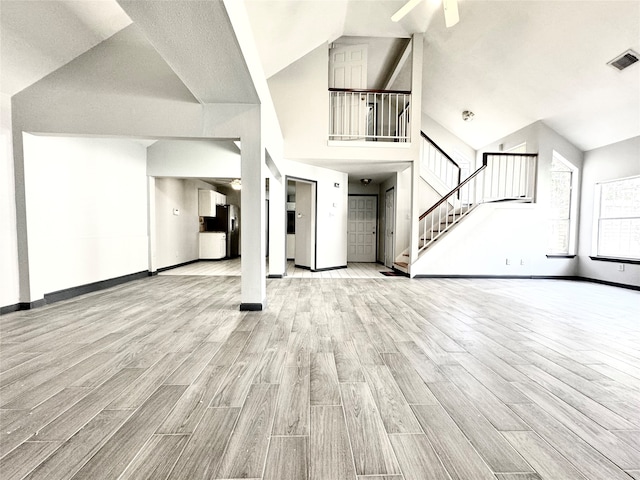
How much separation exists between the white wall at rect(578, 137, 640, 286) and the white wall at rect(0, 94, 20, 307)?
31.3 ft

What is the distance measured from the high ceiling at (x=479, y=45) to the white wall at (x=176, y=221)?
325 centimetres

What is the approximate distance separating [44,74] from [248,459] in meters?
4.54

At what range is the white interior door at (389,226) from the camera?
7.50 metres

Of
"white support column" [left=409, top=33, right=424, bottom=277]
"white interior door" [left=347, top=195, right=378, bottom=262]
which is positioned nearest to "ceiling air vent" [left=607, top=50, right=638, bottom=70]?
"white support column" [left=409, top=33, right=424, bottom=277]

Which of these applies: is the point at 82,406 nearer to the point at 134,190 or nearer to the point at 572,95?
the point at 134,190

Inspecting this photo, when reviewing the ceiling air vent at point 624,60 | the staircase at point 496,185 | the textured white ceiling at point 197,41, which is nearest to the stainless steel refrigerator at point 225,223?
the staircase at point 496,185

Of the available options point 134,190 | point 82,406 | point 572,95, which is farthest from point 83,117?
point 572,95

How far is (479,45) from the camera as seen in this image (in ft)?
17.1

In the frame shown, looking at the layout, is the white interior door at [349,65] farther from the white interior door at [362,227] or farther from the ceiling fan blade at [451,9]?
the white interior door at [362,227]

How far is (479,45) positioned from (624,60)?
214cm

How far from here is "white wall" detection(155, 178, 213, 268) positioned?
245 inches

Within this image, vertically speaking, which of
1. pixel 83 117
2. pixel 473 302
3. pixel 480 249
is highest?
pixel 83 117

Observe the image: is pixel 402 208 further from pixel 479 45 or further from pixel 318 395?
pixel 318 395

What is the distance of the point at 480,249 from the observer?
5.91 meters
